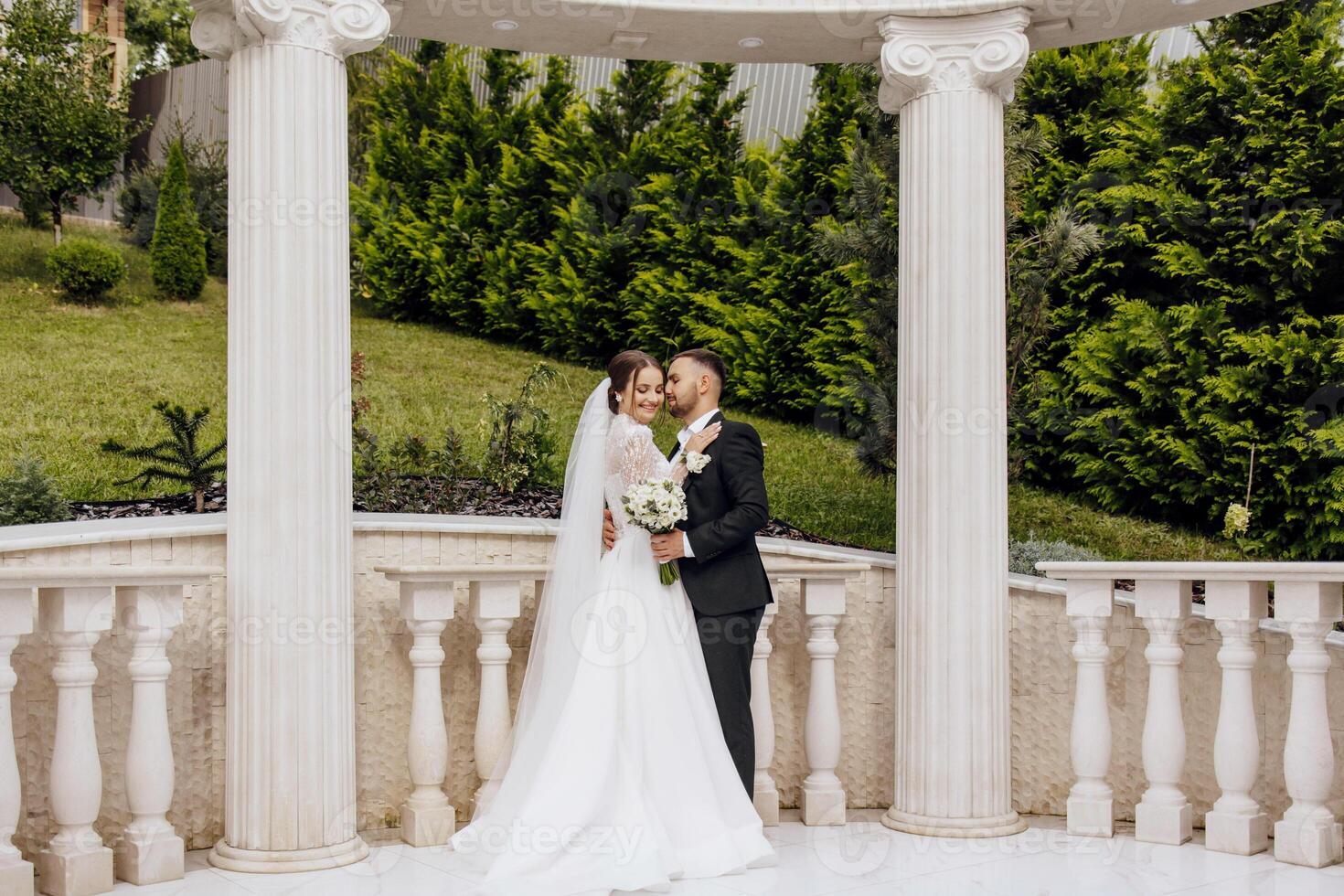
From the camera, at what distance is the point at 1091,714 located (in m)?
5.31

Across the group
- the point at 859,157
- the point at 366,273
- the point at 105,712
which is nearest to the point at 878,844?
the point at 105,712

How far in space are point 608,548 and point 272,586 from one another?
51.9 inches

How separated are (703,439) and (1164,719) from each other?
2.19m

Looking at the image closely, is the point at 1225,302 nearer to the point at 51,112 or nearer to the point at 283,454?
the point at 283,454

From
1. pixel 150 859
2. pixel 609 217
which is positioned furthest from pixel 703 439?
pixel 609 217

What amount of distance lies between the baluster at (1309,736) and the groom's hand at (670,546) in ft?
7.53

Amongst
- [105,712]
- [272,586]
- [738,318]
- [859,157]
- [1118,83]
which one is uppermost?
[1118,83]

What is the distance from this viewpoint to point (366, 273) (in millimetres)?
12359

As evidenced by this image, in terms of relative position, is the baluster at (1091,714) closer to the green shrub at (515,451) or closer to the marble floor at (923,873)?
the marble floor at (923,873)

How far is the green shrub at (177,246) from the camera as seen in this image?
454 inches

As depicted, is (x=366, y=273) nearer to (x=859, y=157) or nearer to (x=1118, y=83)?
(x=859, y=157)

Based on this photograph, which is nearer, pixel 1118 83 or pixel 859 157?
pixel 859 157

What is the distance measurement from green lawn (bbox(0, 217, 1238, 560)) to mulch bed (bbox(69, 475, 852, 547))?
0.83 metres

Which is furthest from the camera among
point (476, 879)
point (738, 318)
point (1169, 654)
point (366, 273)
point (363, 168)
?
point (363, 168)
